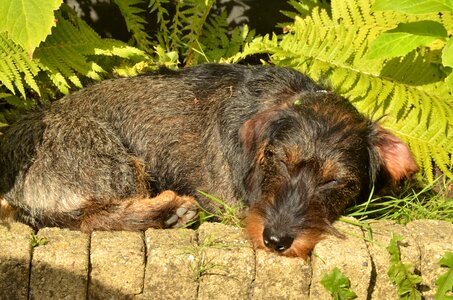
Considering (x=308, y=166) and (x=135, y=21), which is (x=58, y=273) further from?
(x=135, y=21)

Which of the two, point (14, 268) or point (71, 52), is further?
point (71, 52)

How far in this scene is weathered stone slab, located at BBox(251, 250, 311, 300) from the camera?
13.1ft

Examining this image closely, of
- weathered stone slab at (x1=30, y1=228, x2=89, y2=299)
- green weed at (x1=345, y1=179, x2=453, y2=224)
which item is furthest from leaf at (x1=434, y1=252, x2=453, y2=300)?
weathered stone slab at (x1=30, y1=228, x2=89, y2=299)

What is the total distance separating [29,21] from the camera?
3.98m

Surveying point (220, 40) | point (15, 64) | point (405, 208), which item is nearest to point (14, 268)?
point (15, 64)

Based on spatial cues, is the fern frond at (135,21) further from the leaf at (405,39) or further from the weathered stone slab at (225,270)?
the weathered stone slab at (225,270)

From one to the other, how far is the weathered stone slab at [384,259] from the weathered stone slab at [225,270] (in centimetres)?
70

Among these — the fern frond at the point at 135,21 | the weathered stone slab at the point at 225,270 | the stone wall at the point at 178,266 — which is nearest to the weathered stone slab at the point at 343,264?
the stone wall at the point at 178,266

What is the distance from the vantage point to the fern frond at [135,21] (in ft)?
20.6

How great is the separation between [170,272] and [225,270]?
11.8 inches

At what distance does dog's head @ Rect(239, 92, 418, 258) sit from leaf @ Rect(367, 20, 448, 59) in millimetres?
408

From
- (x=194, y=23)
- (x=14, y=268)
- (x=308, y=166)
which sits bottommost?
(x=14, y=268)

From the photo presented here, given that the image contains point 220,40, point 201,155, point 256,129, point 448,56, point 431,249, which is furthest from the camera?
point 220,40

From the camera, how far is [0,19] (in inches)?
154
